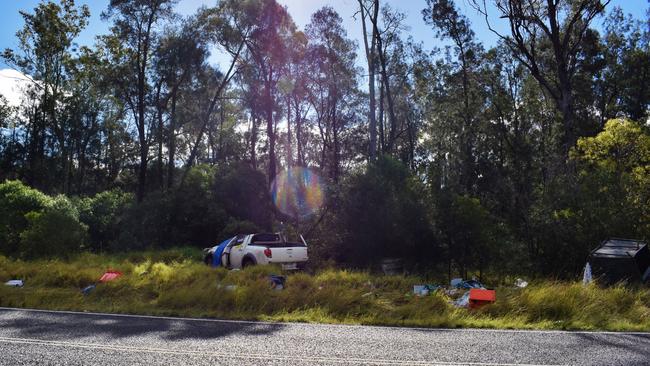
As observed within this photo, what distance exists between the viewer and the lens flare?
25819 mm

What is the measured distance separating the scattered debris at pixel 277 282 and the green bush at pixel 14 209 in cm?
1523

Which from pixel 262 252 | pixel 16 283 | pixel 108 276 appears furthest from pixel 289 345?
pixel 16 283

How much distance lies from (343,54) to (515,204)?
57.5ft

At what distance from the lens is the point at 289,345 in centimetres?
671

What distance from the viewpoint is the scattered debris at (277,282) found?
37.7 feet

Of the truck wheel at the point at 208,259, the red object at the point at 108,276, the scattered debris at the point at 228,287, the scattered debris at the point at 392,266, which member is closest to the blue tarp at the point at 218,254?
the truck wheel at the point at 208,259

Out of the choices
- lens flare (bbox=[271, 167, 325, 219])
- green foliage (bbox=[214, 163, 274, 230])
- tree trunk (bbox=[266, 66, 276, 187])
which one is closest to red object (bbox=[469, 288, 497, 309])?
lens flare (bbox=[271, 167, 325, 219])

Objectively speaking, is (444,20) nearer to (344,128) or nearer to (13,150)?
(344,128)

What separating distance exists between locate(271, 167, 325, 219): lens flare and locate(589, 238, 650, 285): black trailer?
12.9 metres

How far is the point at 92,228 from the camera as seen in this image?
31031mm

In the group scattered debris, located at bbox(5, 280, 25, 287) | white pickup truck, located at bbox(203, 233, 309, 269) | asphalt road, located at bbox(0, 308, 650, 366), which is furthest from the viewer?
white pickup truck, located at bbox(203, 233, 309, 269)

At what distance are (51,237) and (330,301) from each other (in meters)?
14.9

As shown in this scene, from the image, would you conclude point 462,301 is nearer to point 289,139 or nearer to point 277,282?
point 277,282

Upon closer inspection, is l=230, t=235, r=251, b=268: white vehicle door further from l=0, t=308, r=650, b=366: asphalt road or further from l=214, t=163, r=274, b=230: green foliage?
l=214, t=163, r=274, b=230: green foliage
